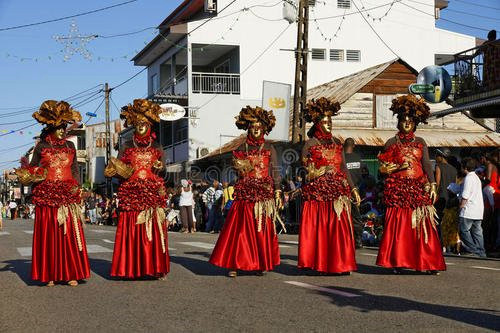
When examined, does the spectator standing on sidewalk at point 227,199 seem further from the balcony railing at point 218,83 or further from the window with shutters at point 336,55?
the window with shutters at point 336,55

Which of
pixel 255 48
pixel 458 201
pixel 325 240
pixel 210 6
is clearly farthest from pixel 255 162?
pixel 210 6

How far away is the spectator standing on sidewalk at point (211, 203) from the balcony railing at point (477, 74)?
9059 mm

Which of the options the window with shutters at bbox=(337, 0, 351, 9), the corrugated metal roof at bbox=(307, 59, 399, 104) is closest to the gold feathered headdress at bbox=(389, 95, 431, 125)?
the corrugated metal roof at bbox=(307, 59, 399, 104)

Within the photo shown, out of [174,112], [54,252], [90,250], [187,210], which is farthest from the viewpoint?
[174,112]

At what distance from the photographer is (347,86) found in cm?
3441

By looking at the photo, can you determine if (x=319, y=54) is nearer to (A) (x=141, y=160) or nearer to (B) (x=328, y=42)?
(B) (x=328, y=42)

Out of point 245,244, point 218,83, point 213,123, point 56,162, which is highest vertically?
point 218,83

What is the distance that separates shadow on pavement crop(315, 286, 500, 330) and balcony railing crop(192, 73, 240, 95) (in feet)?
110

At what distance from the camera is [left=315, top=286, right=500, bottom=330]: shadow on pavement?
6.88 m

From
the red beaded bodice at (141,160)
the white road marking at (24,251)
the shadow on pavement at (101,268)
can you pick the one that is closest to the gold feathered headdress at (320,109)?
the red beaded bodice at (141,160)

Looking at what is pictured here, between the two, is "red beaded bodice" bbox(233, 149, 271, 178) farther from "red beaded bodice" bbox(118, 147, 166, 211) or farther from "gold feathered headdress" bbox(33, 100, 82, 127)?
"gold feathered headdress" bbox(33, 100, 82, 127)

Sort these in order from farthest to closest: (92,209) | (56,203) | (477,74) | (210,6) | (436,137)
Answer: (92,209)
(210,6)
(436,137)
(477,74)
(56,203)

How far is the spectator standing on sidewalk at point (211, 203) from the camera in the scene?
91.2 feet

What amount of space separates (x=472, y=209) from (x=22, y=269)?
7.85m
